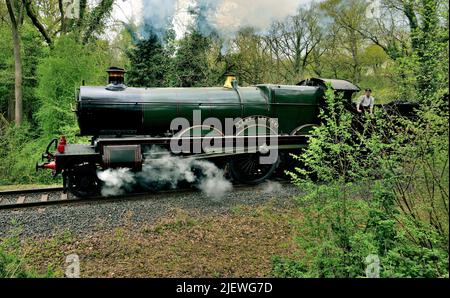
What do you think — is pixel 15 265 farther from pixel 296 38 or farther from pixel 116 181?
pixel 296 38

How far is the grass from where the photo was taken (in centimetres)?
453

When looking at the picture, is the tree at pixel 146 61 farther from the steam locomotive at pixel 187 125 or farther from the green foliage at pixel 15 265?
the green foliage at pixel 15 265

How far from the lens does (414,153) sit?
4.14 metres

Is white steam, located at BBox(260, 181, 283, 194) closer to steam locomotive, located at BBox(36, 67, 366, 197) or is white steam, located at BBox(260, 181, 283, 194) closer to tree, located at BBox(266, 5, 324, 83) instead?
steam locomotive, located at BBox(36, 67, 366, 197)

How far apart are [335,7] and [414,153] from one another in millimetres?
18246

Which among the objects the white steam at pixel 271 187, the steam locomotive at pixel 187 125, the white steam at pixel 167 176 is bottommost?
the white steam at pixel 271 187

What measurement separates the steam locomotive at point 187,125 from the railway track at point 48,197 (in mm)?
347

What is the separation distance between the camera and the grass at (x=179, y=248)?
453cm

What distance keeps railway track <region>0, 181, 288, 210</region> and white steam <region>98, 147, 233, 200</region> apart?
1.22 ft

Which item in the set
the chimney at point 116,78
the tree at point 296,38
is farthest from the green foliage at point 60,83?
the tree at point 296,38

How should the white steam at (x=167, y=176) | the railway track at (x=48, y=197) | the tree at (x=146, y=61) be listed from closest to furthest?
the railway track at (x=48, y=197) < the white steam at (x=167, y=176) < the tree at (x=146, y=61)

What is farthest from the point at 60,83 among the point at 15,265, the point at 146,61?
the point at 15,265

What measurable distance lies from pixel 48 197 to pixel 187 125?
344 centimetres

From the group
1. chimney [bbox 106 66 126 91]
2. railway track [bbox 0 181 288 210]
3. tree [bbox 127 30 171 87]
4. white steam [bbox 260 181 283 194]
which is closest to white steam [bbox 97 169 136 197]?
railway track [bbox 0 181 288 210]
